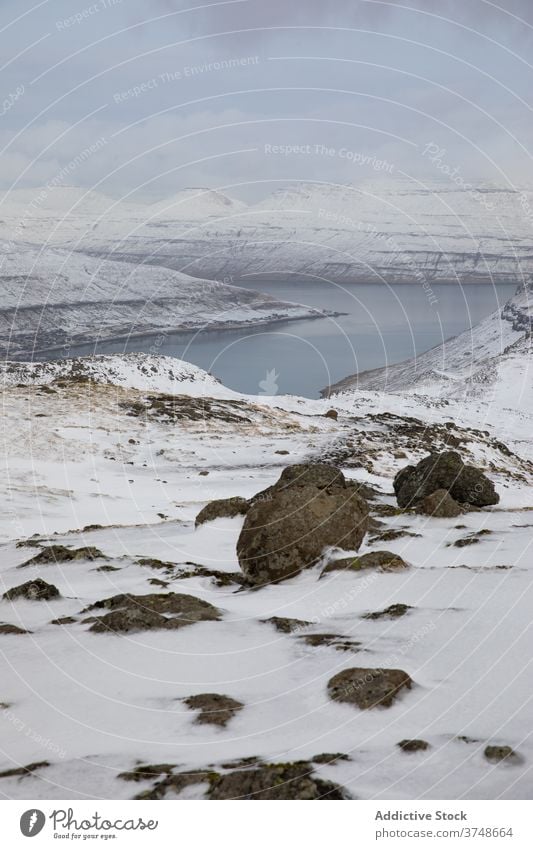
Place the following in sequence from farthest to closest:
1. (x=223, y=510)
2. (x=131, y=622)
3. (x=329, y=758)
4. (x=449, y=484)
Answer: (x=449, y=484) < (x=223, y=510) < (x=131, y=622) < (x=329, y=758)

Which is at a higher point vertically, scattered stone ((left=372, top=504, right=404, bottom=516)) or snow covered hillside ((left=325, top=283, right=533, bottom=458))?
snow covered hillside ((left=325, top=283, right=533, bottom=458))

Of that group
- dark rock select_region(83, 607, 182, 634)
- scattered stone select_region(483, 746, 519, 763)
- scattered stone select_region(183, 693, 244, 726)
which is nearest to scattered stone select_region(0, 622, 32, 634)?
dark rock select_region(83, 607, 182, 634)

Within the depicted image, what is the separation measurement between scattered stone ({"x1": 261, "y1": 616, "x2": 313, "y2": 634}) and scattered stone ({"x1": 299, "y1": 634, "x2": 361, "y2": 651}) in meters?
0.39

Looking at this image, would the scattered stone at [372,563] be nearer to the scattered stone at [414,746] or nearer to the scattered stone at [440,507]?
the scattered stone at [440,507]

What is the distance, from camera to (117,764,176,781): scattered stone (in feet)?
24.8

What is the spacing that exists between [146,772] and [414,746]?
9.49 ft

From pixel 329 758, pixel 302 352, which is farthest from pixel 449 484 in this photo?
pixel 302 352

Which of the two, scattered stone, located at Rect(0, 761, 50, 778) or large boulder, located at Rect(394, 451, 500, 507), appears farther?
large boulder, located at Rect(394, 451, 500, 507)

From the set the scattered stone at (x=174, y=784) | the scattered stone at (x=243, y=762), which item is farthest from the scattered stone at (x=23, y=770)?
the scattered stone at (x=243, y=762)

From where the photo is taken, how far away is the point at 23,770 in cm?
805

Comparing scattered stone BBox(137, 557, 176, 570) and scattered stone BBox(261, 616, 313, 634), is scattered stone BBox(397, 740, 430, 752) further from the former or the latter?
scattered stone BBox(137, 557, 176, 570)

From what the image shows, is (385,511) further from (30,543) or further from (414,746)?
(414,746)

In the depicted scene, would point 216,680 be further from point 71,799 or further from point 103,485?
point 103,485

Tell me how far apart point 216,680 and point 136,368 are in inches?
2367
